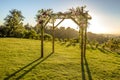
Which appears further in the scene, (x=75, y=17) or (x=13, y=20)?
(x=13, y=20)

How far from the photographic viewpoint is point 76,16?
1451cm

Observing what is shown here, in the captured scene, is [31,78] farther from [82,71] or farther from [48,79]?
[82,71]

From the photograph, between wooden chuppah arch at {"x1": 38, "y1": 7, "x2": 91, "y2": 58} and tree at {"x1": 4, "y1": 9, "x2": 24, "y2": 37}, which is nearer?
wooden chuppah arch at {"x1": 38, "y1": 7, "x2": 91, "y2": 58}

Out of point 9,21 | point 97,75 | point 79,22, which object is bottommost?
point 97,75

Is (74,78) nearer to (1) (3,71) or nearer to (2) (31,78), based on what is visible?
(2) (31,78)

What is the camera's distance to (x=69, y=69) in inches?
457

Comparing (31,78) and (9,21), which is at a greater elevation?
(9,21)

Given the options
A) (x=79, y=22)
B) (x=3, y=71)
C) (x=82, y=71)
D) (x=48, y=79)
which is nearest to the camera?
(x=48, y=79)

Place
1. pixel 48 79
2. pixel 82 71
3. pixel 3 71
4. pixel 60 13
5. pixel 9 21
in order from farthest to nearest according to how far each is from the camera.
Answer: pixel 9 21 < pixel 60 13 < pixel 82 71 < pixel 3 71 < pixel 48 79

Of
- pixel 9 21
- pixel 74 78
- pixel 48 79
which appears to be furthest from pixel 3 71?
pixel 9 21

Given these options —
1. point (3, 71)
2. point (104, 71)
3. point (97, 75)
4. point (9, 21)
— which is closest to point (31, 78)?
point (3, 71)

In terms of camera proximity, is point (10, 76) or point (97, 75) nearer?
point (10, 76)

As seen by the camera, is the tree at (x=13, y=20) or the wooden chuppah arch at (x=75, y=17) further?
the tree at (x=13, y=20)

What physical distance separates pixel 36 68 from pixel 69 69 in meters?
2.02
